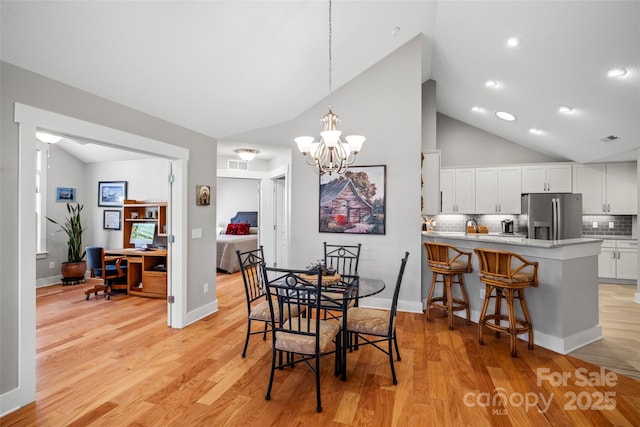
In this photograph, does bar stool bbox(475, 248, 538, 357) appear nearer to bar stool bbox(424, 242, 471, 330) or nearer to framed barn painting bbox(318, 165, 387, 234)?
bar stool bbox(424, 242, 471, 330)

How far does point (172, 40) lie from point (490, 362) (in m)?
3.99

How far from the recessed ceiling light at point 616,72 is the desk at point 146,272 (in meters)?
6.34

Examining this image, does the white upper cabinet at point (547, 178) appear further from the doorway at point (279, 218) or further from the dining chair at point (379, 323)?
the dining chair at point (379, 323)

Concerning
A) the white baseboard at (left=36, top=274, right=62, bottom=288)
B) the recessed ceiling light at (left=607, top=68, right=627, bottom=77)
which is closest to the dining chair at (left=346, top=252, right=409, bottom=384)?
the recessed ceiling light at (left=607, top=68, right=627, bottom=77)

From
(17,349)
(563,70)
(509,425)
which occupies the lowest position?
(509,425)

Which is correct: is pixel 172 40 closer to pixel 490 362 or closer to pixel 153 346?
pixel 153 346

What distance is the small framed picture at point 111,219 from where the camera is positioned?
654 cm

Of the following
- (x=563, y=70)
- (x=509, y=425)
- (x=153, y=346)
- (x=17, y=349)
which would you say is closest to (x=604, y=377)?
(x=509, y=425)

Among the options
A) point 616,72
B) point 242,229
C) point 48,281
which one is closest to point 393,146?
point 616,72

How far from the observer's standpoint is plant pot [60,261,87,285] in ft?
19.3

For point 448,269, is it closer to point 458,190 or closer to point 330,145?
point 330,145

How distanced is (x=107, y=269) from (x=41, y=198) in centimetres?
225

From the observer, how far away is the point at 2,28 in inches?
77.6

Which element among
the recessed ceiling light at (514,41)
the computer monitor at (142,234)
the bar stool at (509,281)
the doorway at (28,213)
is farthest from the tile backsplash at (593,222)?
the doorway at (28,213)
